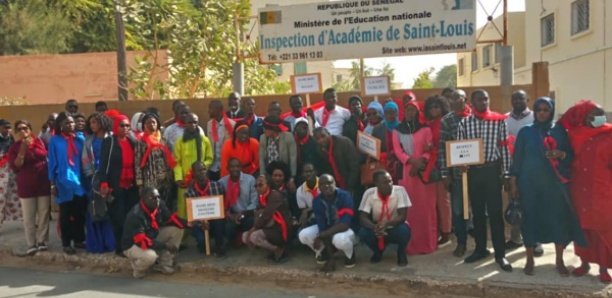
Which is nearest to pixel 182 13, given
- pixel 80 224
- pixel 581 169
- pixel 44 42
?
pixel 80 224

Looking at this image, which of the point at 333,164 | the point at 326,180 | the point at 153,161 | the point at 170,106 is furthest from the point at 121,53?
the point at 326,180

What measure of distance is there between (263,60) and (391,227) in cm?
379

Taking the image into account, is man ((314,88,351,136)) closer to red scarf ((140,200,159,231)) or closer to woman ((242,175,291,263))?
woman ((242,175,291,263))

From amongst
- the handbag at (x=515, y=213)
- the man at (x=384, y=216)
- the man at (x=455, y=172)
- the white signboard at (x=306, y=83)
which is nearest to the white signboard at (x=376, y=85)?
the white signboard at (x=306, y=83)

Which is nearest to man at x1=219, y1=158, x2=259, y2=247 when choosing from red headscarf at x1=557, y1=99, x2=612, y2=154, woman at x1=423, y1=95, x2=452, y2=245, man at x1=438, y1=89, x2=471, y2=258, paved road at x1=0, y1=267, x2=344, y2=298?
paved road at x1=0, y1=267, x2=344, y2=298

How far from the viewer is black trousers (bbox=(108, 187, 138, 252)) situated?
251 inches

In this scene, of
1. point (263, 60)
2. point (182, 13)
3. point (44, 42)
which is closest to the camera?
point (263, 60)

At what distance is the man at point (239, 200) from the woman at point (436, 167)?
76.9 inches

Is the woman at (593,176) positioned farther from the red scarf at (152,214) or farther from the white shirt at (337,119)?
the red scarf at (152,214)

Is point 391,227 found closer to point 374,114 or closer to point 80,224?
point 374,114

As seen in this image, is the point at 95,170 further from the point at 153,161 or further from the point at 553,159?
the point at 553,159

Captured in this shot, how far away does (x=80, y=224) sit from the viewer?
6.81 meters

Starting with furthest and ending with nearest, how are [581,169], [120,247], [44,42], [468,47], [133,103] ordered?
[44,42]
[133,103]
[468,47]
[120,247]
[581,169]

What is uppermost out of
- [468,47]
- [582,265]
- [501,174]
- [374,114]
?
[468,47]
